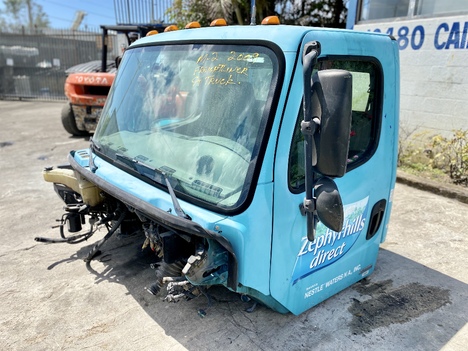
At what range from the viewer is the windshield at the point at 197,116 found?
2.17m

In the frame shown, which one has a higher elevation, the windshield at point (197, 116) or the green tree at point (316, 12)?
the green tree at point (316, 12)

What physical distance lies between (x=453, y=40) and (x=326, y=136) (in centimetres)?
511

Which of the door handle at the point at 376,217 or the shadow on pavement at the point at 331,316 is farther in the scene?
the door handle at the point at 376,217

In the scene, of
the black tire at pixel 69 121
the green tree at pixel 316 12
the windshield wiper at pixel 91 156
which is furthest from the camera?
the green tree at pixel 316 12

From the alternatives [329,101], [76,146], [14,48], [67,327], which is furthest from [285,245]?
[14,48]

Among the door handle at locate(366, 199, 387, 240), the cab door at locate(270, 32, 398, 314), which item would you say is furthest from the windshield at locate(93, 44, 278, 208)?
the door handle at locate(366, 199, 387, 240)

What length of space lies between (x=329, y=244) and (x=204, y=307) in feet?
3.29

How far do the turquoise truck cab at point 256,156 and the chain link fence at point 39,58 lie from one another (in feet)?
47.2

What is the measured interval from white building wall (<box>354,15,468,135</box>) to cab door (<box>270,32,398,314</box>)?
373 centimetres

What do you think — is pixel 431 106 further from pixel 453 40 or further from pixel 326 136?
pixel 326 136

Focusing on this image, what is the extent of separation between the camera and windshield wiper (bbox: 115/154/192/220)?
216cm

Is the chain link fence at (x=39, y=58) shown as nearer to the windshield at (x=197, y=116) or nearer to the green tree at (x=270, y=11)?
the green tree at (x=270, y=11)

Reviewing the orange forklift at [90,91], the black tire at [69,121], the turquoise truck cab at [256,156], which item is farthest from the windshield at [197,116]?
the black tire at [69,121]

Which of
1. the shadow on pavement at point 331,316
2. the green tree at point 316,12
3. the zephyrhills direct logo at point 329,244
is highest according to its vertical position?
the green tree at point 316,12
